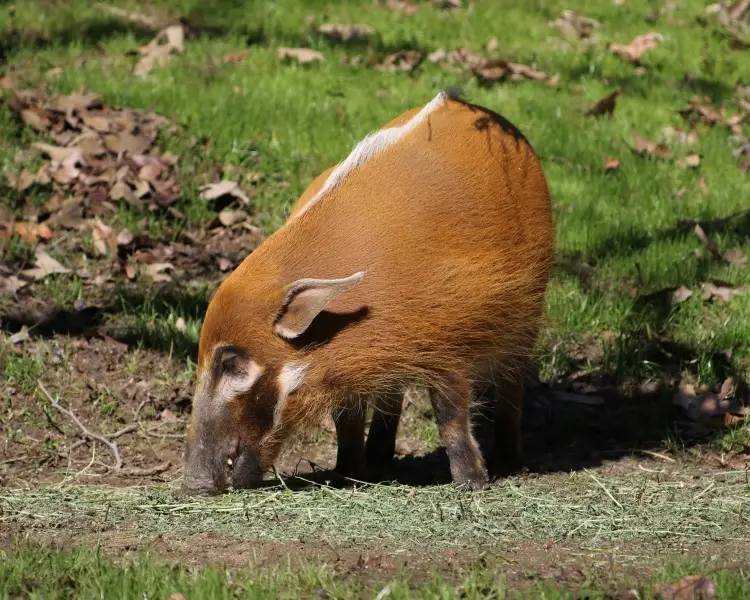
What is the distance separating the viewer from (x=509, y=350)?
540 centimetres

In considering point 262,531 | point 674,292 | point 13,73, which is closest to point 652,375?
point 674,292

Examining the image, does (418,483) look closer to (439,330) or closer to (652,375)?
(439,330)

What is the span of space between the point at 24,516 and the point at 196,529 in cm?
76

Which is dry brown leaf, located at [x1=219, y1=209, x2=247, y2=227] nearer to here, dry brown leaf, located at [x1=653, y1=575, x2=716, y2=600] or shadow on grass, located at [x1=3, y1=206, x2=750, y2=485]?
shadow on grass, located at [x1=3, y1=206, x2=750, y2=485]

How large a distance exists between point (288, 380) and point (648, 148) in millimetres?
4196

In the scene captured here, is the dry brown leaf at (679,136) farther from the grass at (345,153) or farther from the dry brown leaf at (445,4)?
the dry brown leaf at (445,4)

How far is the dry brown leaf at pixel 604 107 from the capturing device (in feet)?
28.3

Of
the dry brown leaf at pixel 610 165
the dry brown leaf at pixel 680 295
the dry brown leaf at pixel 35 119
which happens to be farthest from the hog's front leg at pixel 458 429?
the dry brown leaf at pixel 35 119

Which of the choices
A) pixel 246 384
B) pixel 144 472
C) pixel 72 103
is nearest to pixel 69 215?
pixel 72 103

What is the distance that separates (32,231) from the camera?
7.01 metres

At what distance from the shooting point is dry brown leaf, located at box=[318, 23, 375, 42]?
31.2 ft

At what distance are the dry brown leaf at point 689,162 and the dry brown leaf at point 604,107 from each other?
2.49 ft

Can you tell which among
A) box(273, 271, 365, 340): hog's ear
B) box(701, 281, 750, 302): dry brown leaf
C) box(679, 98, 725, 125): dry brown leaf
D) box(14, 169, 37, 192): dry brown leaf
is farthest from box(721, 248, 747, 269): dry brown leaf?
box(14, 169, 37, 192): dry brown leaf

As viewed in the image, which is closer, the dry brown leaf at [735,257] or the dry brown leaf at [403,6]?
the dry brown leaf at [735,257]
